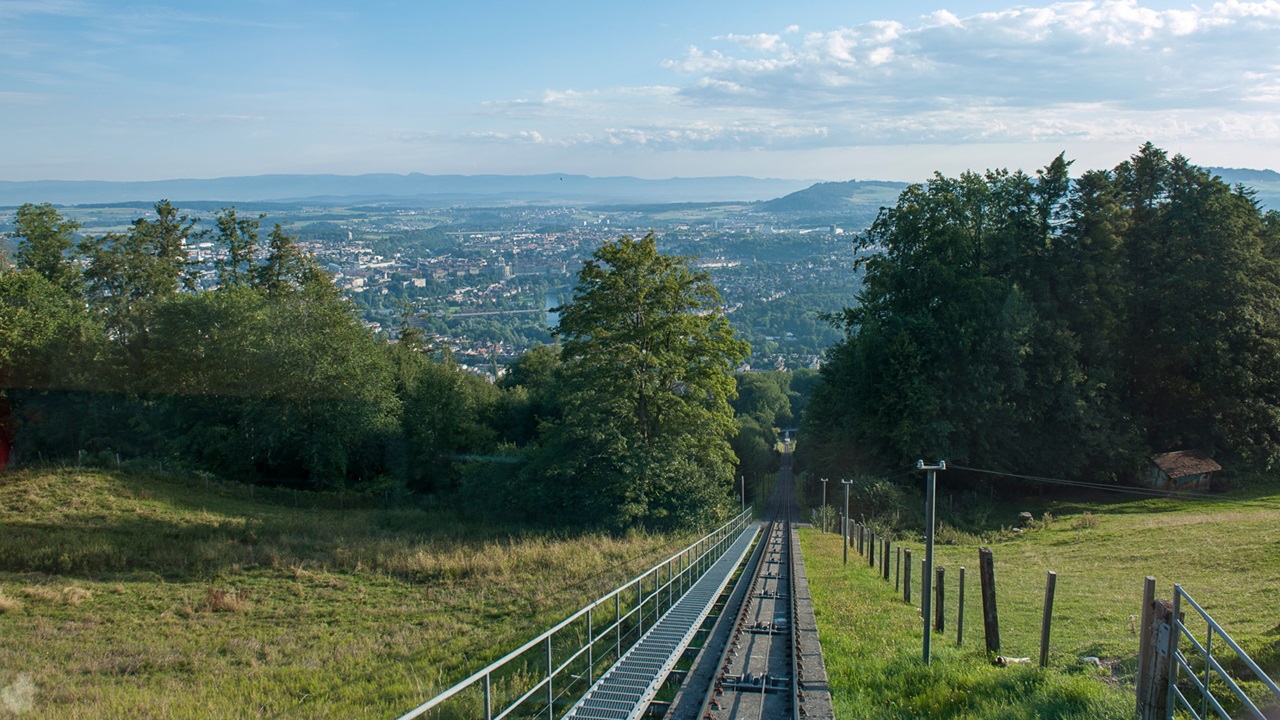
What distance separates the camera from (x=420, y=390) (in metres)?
41.5

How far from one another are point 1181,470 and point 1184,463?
0.61 metres

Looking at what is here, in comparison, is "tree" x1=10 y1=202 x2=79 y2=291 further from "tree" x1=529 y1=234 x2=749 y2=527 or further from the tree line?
"tree" x1=529 y1=234 x2=749 y2=527

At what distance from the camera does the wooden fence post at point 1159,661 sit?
5.45 m

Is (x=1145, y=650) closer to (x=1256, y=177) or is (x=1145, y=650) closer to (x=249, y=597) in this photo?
(x=249, y=597)

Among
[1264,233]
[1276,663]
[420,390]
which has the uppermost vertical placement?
[1264,233]

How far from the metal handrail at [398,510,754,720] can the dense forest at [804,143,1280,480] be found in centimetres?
998

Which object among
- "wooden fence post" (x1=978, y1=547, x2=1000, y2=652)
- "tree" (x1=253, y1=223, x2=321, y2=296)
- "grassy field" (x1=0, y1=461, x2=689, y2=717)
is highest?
"tree" (x1=253, y1=223, x2=321, y2=296)

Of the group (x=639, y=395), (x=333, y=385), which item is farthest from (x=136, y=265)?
(x=639, y=395)

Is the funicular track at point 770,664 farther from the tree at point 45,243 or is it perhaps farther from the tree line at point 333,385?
the tree at point 45,243

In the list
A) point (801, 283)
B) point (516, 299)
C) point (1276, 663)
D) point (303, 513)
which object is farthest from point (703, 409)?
point (801, 283)

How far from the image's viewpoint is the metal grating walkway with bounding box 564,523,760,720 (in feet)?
25.2

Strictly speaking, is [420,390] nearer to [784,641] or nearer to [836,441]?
[836,441]

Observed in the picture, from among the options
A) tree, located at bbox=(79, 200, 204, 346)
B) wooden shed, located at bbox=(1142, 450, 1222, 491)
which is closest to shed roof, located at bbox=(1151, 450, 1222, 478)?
wooden shed, located at bbox=(1142, 450, 1222, 491)

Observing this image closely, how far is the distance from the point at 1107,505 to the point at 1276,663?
29.3 meters
